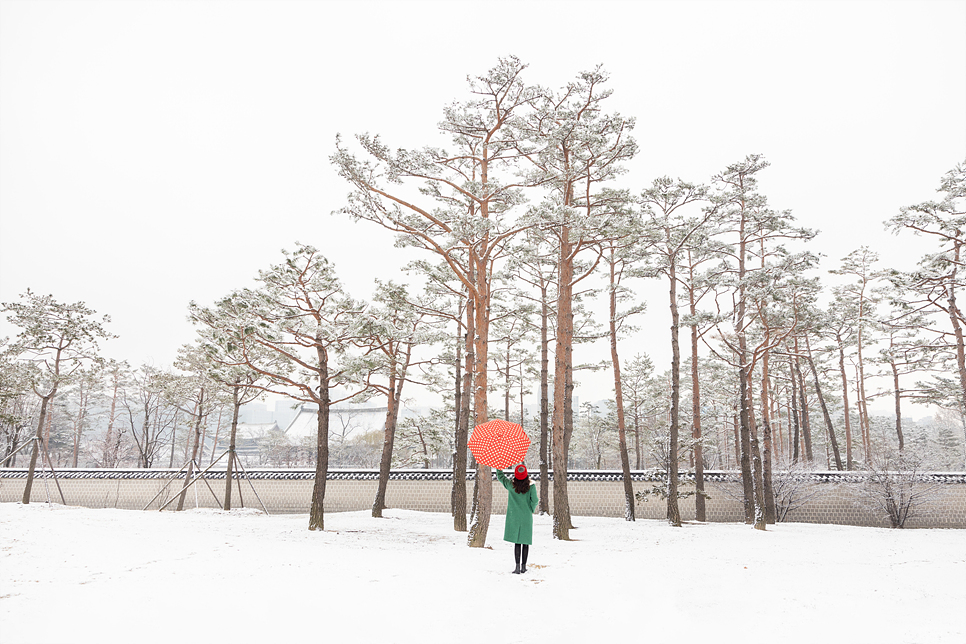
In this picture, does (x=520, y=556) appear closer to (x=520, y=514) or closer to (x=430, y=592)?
(x=520, y=514)

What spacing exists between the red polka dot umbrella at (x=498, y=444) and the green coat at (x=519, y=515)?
38cm

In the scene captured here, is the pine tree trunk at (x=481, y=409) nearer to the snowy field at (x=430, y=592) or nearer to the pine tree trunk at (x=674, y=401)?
the snowy field at (x=430, y=592)

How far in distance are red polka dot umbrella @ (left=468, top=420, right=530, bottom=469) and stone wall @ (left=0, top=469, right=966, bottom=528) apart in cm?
966

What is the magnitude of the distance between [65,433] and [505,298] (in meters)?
33.0

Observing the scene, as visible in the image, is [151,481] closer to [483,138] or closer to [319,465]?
[319,465]

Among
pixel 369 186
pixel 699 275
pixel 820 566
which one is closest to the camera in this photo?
pixel 820 566

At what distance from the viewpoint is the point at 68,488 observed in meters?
18.3

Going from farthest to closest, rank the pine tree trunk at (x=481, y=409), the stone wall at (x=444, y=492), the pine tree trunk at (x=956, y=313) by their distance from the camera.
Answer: the stone wall at (x=444, y=492) → the pine tree trunk at (x=956, y=313) → the pine tree trunk at (x=481, y=409)

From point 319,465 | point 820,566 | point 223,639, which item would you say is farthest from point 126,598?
point 820,566

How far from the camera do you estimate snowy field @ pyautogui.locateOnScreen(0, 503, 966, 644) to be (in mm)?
3641

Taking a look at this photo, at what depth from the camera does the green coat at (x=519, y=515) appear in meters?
5.84

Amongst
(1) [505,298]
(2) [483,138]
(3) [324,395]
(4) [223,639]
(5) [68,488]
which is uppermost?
(2) [483,138]

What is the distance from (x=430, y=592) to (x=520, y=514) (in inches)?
61.7

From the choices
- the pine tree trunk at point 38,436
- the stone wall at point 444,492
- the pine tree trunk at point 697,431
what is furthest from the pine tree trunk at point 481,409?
the pine tree trunk at point 38,436
